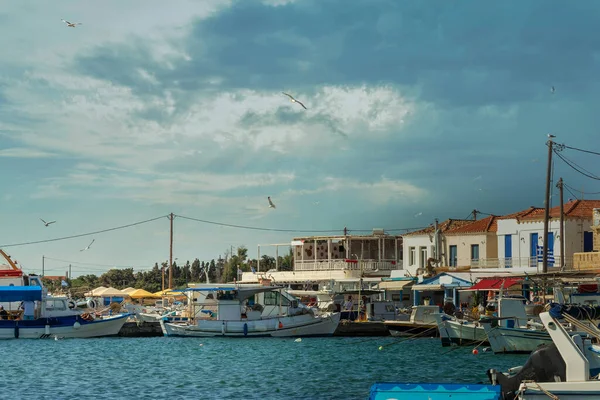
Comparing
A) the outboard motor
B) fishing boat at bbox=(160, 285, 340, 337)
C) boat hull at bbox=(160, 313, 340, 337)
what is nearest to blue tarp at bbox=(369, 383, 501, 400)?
the outboard motor

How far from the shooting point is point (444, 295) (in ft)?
238

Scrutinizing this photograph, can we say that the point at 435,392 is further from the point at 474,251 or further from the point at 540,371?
the point at 474,251

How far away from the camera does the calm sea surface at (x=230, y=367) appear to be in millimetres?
32906

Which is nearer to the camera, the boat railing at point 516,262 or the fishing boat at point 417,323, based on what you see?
the fishing boat at point 417,323

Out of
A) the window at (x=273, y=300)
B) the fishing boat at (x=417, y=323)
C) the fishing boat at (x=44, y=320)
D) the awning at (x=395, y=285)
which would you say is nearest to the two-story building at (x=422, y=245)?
the awning at (x=395, y=285)

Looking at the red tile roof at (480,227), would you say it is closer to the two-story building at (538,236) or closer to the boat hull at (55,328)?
the two-story building at (538,236)

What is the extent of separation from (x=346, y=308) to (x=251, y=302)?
10535 millimetres

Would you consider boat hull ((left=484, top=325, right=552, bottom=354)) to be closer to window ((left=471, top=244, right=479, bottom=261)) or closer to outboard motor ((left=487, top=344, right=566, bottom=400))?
outboard motor ((left=487, top=344, right=566, bottom=400))

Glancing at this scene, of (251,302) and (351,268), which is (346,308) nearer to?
(251,302)

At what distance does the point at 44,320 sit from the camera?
62500 millimetres

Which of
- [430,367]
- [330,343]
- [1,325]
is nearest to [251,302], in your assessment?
[330,343]

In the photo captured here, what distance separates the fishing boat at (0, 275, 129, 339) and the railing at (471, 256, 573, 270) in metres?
28.5

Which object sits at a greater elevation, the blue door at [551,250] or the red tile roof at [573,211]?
the red tile roof at [573,211]

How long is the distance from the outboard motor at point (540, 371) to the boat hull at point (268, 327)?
3988 centimetres
